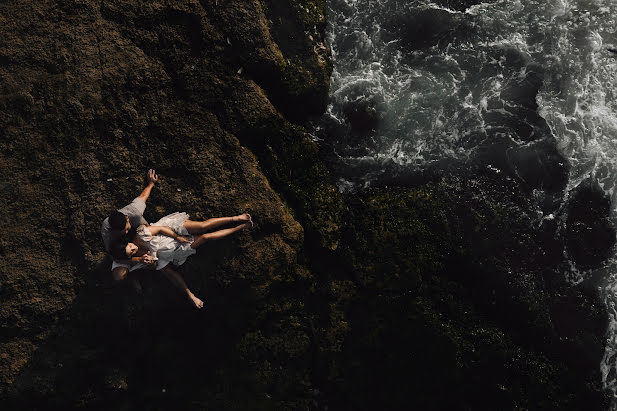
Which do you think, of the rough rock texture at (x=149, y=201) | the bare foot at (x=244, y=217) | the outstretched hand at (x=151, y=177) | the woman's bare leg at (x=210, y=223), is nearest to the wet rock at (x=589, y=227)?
the rough rock texture at (x=149, y=201)

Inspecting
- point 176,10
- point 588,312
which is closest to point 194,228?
point 176,10

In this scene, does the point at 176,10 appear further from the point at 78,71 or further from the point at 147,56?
the point at 78,71

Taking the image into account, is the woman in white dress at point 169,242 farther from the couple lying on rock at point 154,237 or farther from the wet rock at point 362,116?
the wet rock at point 362,116

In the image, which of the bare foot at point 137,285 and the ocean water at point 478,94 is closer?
the bare foot at point 137,285

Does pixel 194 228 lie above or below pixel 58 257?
above

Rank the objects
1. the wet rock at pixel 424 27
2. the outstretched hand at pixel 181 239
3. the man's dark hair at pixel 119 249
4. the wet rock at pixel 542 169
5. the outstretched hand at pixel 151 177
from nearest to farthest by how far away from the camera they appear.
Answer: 1. the man's dark hair at pixel 119 249
2. the outstretched hand at pixel 181 239
3. the outstretched hand at pixel 151 177
4. the wet rock at pixel 542 169
5. the wet rock at pixel 424 27

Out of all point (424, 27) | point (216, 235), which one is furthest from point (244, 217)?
point (424, 27)

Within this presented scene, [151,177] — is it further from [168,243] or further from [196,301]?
[196,301]
